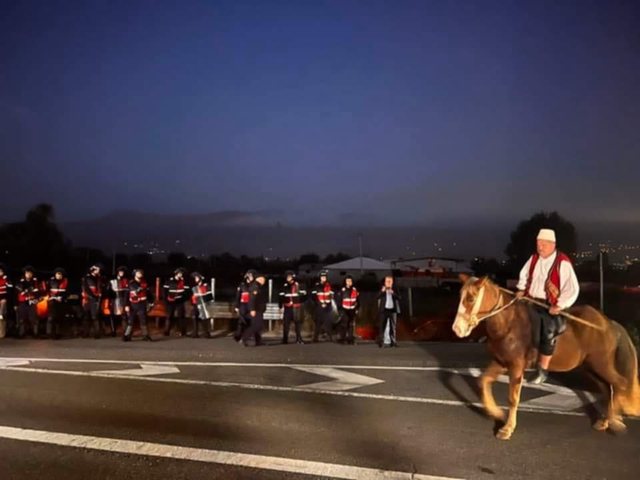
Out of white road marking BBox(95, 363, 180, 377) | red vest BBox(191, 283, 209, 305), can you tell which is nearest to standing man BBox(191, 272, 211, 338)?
red vest BBox(191, 283, 209, 305)

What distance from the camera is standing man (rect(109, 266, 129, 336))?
679 inches

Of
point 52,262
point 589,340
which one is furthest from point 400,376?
point 52,262

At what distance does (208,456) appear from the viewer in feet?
22.0

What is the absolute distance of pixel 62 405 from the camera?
904 centimetres

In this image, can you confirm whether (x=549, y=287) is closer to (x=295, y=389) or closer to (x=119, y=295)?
(x=295, y=389)

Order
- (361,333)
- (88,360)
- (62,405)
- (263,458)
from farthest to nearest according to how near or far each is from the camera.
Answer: (361,333), (88,360), (62,405), (263,458)

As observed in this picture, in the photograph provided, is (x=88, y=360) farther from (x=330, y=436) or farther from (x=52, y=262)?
(x=52, y=262)

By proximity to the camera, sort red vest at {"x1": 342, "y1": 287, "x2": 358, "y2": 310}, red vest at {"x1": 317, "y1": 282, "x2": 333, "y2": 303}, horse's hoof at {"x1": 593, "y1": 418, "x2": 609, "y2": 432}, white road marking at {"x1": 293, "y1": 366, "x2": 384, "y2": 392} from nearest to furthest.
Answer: horse's hoof at {"x1": 593, "y1": 418, "x2": 609, "y2": 432}, white road marking at {"x1": 293, "y1": 366, "x2": 384, "y2": 392}, red vest at {"x1": 342, "y1": 287, "x2": 358, "y2": 310}, red vest at {"x1": 317, "y1": 282, "x2": 333, "y2": 303}

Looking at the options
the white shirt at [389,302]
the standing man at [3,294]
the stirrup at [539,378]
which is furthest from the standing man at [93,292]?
the stirrup at [539,378]

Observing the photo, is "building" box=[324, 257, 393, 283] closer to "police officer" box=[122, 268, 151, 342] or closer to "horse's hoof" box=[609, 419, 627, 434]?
"police officer" box=[122, 268, 151, 342]

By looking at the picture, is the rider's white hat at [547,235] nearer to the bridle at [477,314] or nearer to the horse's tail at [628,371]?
the bridle at [477,314]

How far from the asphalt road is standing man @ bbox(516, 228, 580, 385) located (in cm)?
115

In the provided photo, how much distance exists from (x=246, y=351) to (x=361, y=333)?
5134 mm

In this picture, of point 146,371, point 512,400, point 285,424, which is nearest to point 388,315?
point 146,371
